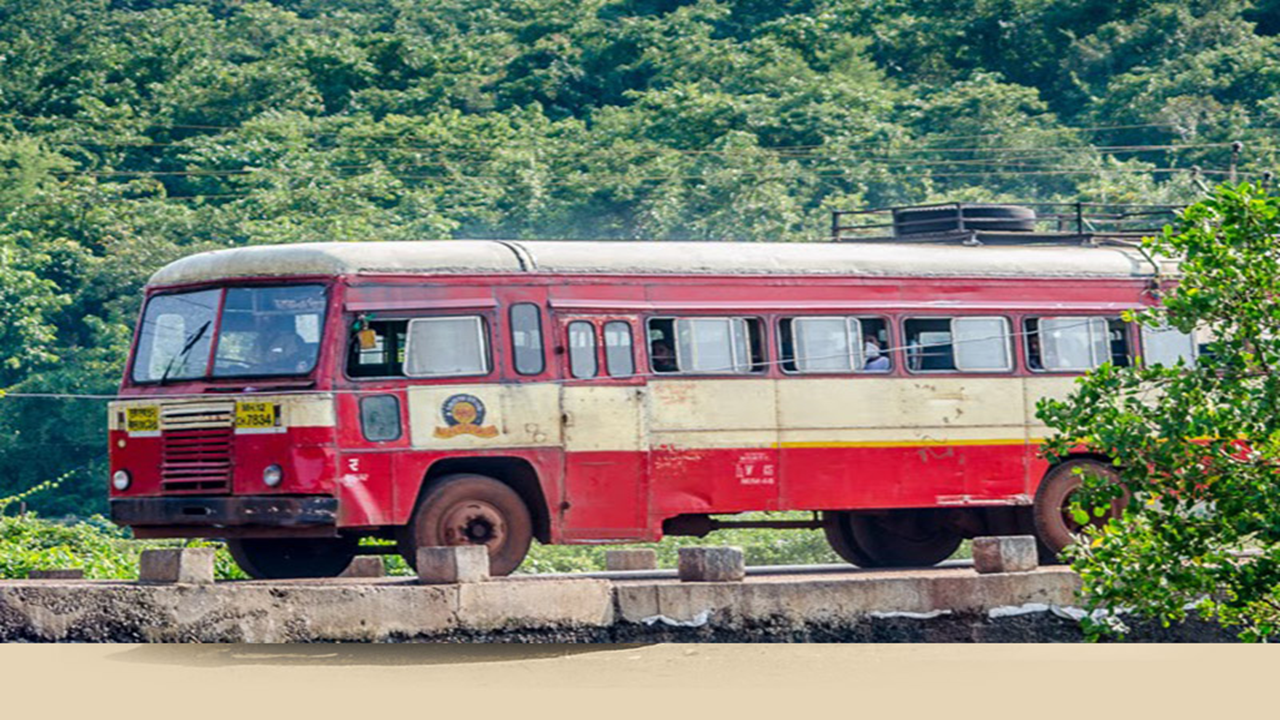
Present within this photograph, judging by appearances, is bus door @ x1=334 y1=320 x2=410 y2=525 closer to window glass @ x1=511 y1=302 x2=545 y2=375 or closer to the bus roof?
the bus roof

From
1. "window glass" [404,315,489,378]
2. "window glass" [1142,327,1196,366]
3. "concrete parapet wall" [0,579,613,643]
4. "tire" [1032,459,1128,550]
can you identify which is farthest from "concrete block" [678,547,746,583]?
"window glass" [1142,327,1196,366]

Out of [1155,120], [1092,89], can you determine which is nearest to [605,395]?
[1155,120]

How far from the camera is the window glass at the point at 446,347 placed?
17.8 meters

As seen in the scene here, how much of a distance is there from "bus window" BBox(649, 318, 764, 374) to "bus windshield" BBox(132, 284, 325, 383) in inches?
116

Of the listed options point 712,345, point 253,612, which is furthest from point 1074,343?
point 253,612

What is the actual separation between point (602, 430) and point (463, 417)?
3.96ft

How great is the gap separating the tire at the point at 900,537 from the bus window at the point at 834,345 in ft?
7.01

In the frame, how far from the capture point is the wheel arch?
17969mm

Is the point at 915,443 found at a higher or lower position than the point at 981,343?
lower

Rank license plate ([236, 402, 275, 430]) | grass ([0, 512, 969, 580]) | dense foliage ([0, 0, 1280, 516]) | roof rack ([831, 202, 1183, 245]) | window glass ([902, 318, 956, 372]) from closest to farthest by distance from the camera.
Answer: license plate ([236, 402, 275, 430]) → window glass ([902, 318, 956, 372]) → roof rack ([831, 202, 1183, 245]) → grass ([0, 512, 969, 580]) → dense foliage ([0, 0, 1280, 516])

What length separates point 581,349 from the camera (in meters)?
18.5

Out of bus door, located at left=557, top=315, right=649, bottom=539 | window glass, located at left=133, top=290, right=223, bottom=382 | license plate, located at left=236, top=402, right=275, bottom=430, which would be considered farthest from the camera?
bus door, located at left=557, top=315, right=649, bottom=539

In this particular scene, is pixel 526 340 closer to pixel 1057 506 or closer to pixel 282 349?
pixel 282 349

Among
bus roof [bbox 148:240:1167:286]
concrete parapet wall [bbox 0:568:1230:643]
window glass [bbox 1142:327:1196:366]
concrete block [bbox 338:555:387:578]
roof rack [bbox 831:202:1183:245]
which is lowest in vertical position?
concrete parapet wall [bbox 0:568:1230:643]
